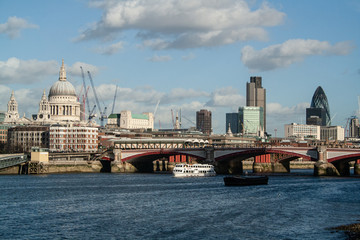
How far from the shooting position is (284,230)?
2400 inches

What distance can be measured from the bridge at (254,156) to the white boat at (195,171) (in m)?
8.69

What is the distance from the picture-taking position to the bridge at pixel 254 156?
139 m

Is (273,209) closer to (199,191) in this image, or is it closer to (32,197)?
(199,191)

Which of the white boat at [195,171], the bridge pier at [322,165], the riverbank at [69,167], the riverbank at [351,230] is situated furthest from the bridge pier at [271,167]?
the riverbank at [351,230]

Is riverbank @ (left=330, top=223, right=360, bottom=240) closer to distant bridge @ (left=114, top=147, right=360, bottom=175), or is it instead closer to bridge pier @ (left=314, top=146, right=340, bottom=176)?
distant bridge @ (left=114, top=147, right=360, bottom=175)

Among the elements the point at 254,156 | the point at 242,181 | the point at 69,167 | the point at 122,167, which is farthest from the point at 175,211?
the point at 122,167

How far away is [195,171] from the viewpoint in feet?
475

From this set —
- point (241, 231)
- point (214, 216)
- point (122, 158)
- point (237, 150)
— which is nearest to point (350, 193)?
point (214, 216)

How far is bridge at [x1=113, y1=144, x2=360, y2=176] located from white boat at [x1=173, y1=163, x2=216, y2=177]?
8.69m

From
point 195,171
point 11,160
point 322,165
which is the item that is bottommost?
point 195,171

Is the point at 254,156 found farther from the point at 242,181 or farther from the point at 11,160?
the point at 11,160

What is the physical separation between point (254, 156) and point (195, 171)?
72.1ft

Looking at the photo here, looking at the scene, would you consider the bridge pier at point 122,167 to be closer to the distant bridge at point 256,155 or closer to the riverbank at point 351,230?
the distant bridge at point 256,155

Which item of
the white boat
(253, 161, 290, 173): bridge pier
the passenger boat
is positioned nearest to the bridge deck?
the white boat
